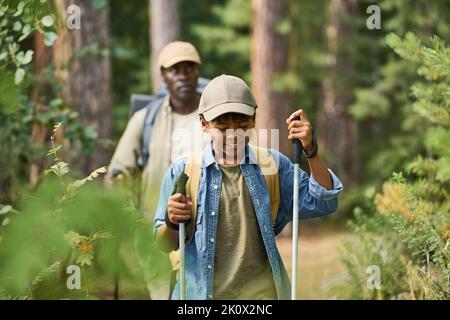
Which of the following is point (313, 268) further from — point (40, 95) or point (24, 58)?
point (24, 58)

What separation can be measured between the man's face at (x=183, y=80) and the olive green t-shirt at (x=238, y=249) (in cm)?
267

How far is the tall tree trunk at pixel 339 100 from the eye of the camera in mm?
17188

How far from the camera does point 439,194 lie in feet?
21.9

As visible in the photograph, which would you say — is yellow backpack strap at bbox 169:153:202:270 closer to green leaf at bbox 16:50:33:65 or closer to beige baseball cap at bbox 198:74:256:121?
beige baseball cap at bbox 198:74:256:121

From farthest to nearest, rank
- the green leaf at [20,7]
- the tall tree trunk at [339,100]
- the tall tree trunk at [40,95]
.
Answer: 1. the tall tree trunk at [339,100]
2. the tall tree trunk at [40,95]
3. the green leaf at [20,7]

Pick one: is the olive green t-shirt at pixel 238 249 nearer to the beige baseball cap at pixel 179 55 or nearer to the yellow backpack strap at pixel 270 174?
the yellow backpack strap at pixel 270 174

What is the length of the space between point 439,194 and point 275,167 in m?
2.78

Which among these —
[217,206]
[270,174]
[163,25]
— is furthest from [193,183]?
[163,25]

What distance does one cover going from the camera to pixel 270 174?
4281 millimetres

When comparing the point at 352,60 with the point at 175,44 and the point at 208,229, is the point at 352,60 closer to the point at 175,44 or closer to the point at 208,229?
the point at 175,44

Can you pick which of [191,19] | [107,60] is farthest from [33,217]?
[191,19]

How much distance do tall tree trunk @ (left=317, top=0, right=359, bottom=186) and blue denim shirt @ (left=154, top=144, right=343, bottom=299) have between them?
13.0 meters

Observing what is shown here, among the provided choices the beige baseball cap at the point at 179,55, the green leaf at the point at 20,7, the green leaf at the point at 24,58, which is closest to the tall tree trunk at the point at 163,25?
the beige baseball cap at the point at 179,55

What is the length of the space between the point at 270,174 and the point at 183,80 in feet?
8.93
